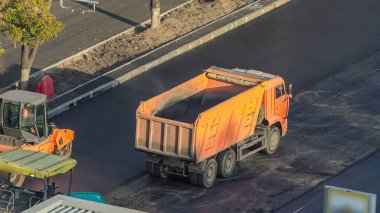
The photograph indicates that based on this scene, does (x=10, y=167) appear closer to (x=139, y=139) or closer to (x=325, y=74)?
(x=139, y=139)

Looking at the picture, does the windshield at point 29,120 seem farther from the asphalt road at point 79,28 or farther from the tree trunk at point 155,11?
the tree trunk at point 155,11

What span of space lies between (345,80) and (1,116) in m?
14.2

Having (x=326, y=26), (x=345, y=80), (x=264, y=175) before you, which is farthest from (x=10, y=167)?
(x=326, y=26)

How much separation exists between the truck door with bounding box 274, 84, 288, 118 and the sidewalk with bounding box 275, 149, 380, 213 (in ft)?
10.0

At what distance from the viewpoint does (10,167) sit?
2878cm

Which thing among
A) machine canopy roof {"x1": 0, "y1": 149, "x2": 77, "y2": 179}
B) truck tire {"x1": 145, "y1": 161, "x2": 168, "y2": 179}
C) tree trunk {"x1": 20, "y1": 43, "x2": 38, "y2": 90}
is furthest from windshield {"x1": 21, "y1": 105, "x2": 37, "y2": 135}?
tree trunk {"x1": 20, "y1": 43, "x2": 38, "y2": 90}

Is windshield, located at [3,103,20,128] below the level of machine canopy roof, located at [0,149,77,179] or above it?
above

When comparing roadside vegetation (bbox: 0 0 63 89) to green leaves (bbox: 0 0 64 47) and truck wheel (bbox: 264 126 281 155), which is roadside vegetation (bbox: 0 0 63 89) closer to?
green leaves (bbox: 0 0 64 47)

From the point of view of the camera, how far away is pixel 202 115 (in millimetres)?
32000

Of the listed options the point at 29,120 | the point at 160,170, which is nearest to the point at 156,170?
the point at 160,170

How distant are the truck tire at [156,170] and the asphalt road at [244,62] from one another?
78 cm

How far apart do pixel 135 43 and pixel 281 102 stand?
1086 cm

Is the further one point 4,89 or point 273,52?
point 273,52

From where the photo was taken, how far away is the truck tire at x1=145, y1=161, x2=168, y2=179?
110 feet
